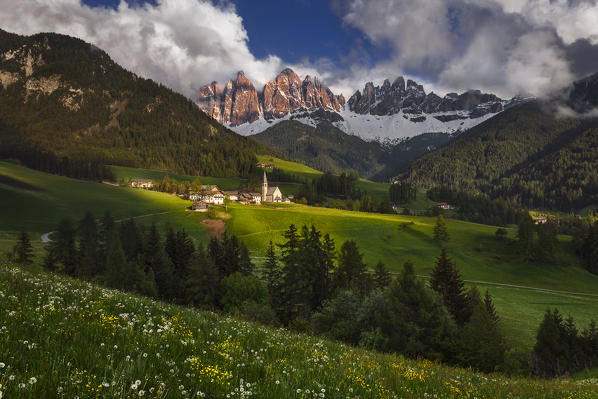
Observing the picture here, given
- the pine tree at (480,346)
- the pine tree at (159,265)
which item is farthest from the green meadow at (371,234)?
the pine tree at (159,265)

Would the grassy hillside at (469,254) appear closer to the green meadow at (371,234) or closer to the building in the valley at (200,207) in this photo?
the green meadow at (371,234)

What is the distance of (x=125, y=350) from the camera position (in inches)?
226

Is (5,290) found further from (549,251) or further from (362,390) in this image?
(549,251)

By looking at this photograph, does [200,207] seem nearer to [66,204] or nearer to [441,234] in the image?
[66,204]

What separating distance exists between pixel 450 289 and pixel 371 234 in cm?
6760

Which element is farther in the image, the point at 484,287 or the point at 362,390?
the point at 484,287

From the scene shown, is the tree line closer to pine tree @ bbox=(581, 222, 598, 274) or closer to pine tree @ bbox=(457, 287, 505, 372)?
pine tree @ bbox=(457, 287, 505, 372)

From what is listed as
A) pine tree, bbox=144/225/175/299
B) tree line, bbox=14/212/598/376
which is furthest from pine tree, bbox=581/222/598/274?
pine tree, bbox=144/225/175/299

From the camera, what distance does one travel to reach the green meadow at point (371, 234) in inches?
3302

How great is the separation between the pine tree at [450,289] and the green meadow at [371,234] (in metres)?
11.0

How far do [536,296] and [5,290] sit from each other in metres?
107

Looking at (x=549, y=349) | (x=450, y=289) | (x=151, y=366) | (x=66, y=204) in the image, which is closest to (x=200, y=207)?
(x=66, y=204)

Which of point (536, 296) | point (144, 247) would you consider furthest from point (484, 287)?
point (144, 247)

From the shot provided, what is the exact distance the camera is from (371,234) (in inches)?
5049
